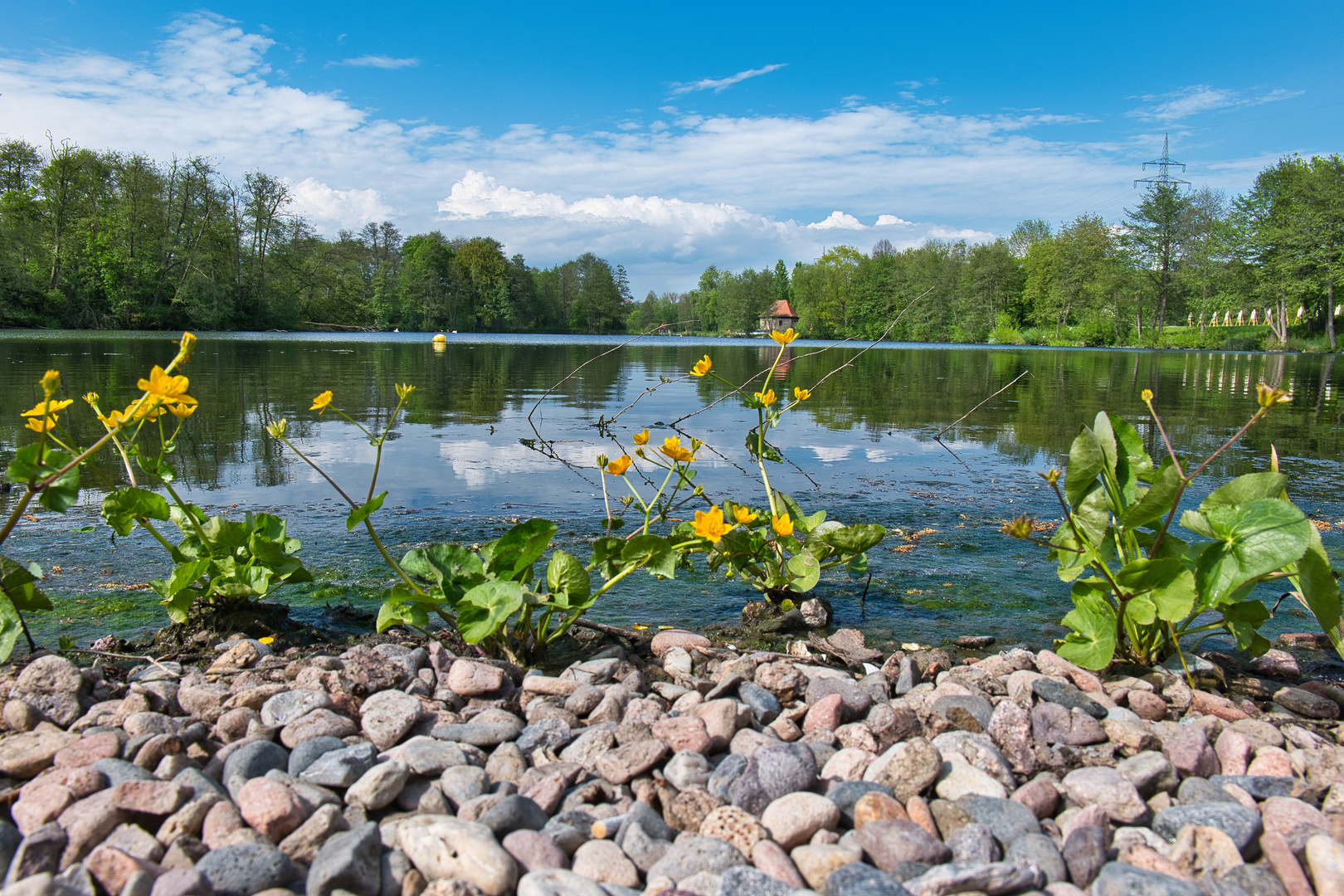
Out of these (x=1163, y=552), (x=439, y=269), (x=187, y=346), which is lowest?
(x=1163, y=552)

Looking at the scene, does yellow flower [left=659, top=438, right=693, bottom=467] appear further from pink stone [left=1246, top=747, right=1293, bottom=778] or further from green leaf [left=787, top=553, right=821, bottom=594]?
pink stone [left=1246, top=747, right=1293, bottom=778]

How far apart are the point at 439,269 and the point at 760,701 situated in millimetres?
82915

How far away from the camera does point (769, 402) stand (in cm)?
354

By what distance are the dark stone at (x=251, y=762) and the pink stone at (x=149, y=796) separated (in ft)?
0.57

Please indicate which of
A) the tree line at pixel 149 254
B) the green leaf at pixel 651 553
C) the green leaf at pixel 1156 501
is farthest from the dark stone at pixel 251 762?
the tree line at pixel 149 254

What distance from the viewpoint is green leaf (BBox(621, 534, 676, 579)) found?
2.92m

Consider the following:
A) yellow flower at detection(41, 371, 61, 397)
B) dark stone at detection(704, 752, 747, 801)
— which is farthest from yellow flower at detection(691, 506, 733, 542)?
yellow flower at detection(41, 371, 61, 397)

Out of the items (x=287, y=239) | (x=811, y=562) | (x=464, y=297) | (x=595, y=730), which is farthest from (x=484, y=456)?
(x=464, y=297)

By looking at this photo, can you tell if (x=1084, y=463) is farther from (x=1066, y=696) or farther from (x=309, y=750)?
(x=309, y=750)

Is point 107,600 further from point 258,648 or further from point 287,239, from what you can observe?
point 287,239

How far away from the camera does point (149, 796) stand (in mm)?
1796

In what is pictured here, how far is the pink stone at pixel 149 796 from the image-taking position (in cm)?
177

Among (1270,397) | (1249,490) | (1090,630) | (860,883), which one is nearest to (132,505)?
(860,883)

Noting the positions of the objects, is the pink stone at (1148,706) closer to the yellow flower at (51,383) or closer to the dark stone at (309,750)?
the dark stone at (309,750)
